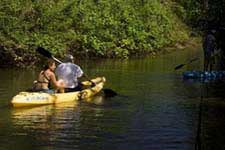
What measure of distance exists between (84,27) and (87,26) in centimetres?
16

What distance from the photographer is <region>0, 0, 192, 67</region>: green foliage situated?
86.7 feet

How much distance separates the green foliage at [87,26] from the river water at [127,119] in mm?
4311

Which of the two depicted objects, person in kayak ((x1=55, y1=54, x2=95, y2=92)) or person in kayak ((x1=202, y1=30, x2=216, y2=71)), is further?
person in kayak ((x1=202, y1=30, x2=216, y2=71))

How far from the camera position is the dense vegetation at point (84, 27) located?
85.5ft

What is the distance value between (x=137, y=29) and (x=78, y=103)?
1820cm

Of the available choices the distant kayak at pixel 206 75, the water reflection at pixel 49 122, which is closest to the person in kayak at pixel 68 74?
the water reflection at pixel 49 122

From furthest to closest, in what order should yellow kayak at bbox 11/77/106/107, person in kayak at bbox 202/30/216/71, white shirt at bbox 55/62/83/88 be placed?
person in kayak at bbox 202/30/216/71 → white shirt at bbox 55/62/83/88 → yellow kayak at bbox 11/77/106/107

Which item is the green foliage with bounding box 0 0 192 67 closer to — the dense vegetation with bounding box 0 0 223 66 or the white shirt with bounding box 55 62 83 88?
the dense vegetation with bounding box 0 0 223 66

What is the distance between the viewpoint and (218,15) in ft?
66.8

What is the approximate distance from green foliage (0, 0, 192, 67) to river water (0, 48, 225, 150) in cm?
431

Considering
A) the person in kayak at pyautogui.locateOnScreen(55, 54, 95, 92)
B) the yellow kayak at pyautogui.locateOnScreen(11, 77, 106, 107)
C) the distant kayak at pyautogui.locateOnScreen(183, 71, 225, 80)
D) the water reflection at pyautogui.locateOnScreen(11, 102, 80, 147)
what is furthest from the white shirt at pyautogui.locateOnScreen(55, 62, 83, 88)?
the distant kayak at pyautogui.locateOnScreen(183, 71, 225, 80)

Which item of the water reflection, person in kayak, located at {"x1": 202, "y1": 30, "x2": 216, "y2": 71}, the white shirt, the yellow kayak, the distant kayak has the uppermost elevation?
person in kayak, located at {"x1": 202, "y1": 30, "x2": 216, "y2": 71}

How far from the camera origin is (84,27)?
3097 cm

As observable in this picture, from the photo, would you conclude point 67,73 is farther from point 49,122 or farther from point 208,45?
point 208,45
